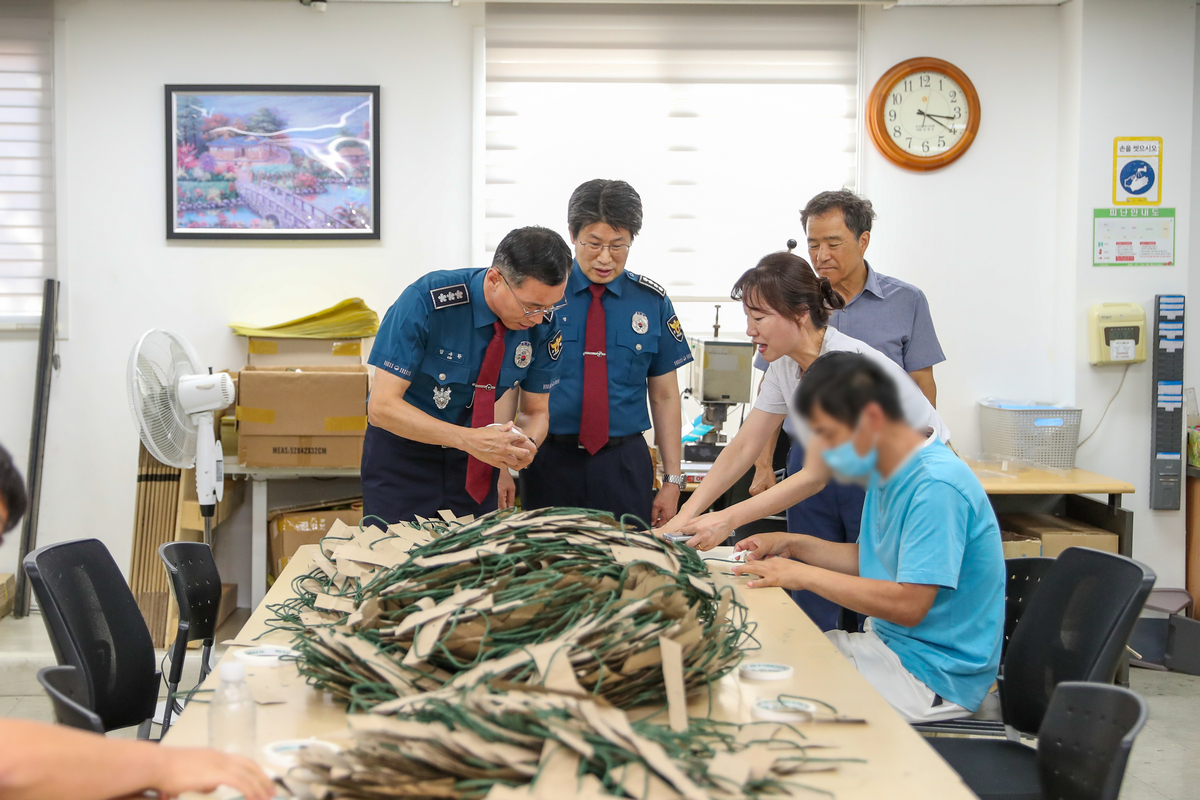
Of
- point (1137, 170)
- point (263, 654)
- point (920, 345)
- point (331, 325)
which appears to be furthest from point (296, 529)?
point (1137, 170)

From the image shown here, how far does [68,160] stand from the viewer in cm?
397

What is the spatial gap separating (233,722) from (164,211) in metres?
3.43

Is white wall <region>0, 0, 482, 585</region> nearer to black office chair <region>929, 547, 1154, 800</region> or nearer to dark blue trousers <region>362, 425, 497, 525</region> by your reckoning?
dark blue trousers <region>362, 425, 497, 525</region>

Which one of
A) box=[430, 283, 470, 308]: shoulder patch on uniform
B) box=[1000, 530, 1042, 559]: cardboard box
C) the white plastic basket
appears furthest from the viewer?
the white plastic basket

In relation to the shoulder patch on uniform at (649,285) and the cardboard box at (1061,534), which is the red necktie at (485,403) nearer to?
the shoulder patch on uniform at (649,285)

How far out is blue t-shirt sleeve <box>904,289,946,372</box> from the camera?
2.96 metres

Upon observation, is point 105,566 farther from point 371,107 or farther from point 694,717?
point 371,107

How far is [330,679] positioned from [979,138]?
3.80 meters

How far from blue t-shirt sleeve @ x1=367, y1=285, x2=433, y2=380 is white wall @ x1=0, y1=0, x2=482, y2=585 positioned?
5.70ft

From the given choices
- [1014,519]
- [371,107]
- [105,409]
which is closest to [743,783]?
[1014,519]

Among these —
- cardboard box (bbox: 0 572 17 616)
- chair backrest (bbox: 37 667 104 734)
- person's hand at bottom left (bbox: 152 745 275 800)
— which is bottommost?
cardboard box (bbox: 0 572 17 616)

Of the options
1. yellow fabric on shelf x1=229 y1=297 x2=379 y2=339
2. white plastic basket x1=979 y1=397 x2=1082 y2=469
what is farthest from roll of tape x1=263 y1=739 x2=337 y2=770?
white plastic basket x1=979 y1=397 x2=1082 y2=469

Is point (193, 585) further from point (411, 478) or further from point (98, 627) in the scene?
point (411, 478)

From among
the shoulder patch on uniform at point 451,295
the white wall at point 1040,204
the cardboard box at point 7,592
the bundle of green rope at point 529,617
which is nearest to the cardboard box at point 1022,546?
the white wall at point 1040,204
